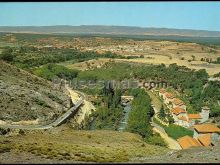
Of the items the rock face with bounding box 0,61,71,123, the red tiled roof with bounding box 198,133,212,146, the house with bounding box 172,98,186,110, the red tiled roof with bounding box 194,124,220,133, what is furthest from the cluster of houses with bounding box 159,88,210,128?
the rock face with bounding box 0,61,71,123

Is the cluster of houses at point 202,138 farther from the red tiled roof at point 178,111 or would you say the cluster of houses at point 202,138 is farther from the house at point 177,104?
the house at point 177,104

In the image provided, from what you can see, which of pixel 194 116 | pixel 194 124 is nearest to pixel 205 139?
pixel 194 124

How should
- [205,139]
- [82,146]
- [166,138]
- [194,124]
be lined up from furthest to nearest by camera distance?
[194,124] → [166,138] → [205,139] → [82,146]

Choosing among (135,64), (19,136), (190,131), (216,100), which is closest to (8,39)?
(135,64)

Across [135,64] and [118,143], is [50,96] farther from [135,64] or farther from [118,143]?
[135,64]

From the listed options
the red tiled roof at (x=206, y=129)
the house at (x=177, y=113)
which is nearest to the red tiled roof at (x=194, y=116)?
the house at (x=177, y=113)

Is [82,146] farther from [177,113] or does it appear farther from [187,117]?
[177,113]
